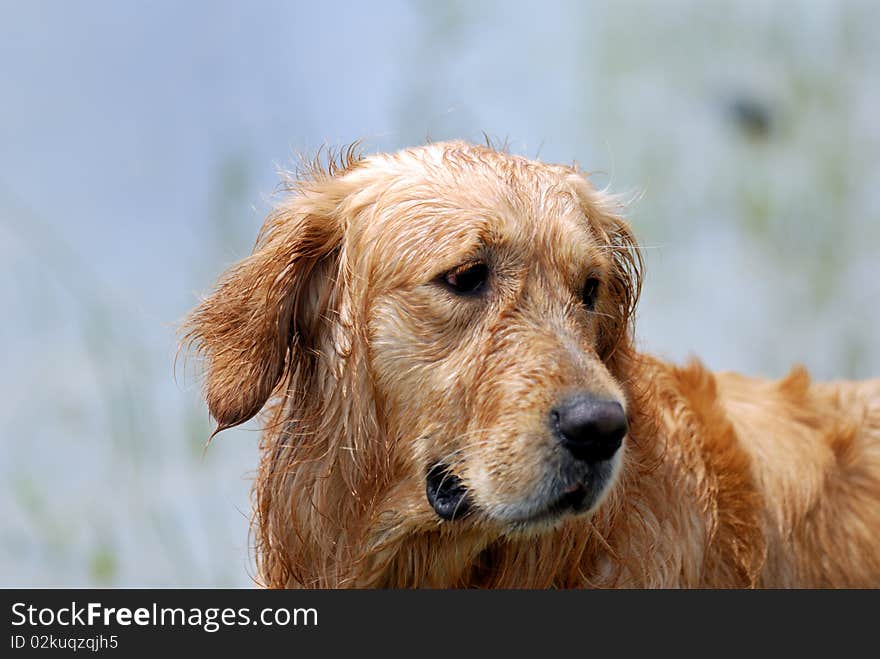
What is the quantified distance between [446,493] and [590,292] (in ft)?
3.28

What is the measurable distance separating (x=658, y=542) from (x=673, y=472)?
308 millimetres

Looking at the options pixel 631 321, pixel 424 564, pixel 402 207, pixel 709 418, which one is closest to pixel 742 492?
pixel 709 418

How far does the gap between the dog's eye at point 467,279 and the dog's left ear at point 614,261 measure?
69 centimetres

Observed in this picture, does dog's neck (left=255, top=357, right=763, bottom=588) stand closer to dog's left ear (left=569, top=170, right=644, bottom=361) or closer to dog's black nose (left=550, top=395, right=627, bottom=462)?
dog's left ear (left=569, top=170, right=644, bottom=361)

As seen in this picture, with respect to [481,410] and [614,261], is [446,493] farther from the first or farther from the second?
[614,261]

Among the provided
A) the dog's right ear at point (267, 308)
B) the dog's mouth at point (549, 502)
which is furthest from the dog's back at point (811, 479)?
the dog's right ear at point (267, 308)

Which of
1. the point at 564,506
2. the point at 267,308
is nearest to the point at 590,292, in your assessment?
the point at 564,506

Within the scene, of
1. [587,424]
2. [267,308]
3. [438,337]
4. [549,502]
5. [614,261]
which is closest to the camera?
[587,424]

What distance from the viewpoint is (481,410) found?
4027 mm

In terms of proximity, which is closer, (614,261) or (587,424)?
(587,424)

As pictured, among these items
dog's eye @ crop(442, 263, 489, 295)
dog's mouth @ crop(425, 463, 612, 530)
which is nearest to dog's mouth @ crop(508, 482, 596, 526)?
dog's mouth @ crop(425, 463, 612, 530)

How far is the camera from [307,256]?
4.63m

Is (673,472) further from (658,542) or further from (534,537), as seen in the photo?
(534,537)

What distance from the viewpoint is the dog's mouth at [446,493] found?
163 inches
